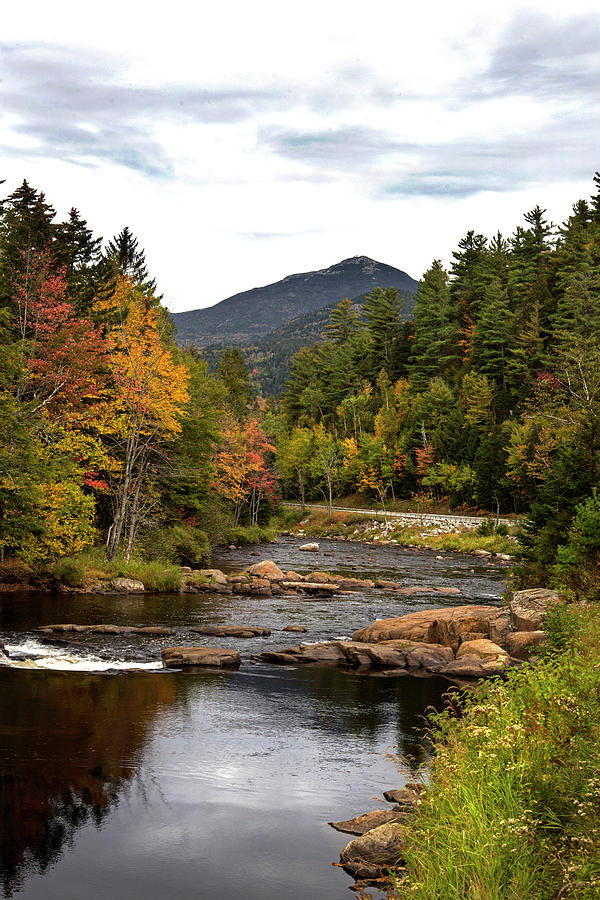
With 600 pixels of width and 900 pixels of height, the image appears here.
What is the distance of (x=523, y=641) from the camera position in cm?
1888

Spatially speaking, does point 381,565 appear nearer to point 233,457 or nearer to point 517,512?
point 233,457

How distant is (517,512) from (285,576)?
34.2 m

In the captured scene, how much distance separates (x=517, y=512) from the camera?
6356cm

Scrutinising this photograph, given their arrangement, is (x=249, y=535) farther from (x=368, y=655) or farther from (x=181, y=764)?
A: (x=181, y=764)

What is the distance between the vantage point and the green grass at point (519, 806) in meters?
5.72

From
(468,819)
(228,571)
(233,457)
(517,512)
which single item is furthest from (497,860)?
(517,512)

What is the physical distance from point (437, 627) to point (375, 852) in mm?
13290

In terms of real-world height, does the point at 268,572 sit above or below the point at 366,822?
below

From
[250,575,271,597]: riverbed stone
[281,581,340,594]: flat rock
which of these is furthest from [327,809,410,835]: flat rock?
[281,581,340,594]: flat rock

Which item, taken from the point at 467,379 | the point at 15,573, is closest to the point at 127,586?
the point at 15,573

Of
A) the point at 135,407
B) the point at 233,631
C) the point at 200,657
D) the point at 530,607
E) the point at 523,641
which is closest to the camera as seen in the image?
the point at 523,641

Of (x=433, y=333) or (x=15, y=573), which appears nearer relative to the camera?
(x=15, y=573)

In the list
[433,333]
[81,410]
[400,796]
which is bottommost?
[400,796]

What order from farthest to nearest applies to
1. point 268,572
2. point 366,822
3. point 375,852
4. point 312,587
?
point 268,572
point 312,587
point 366,822
point 375,852
